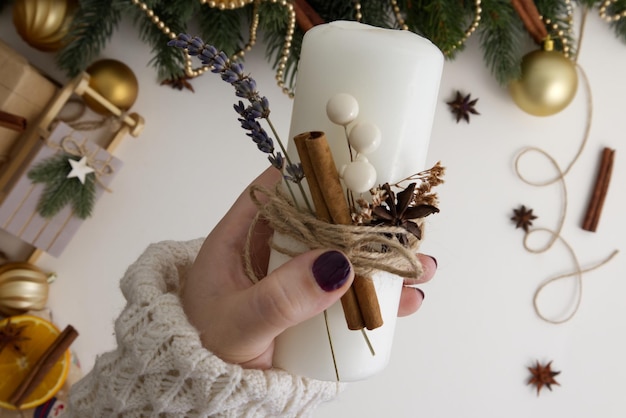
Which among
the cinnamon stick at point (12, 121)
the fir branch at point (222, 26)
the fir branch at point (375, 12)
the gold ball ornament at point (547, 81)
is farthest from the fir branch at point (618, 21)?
the cinnamon stick at point (12, 121)

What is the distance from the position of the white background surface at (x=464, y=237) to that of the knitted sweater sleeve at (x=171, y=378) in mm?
531

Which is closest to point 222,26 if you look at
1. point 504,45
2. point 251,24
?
point 251,24

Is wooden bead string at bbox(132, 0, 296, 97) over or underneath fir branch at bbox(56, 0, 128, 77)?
over

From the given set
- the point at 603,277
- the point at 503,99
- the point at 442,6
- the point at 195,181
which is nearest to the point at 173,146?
the point at 195,181

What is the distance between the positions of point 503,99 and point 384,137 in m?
0.77

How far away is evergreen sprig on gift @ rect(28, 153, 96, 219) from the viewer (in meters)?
1.00

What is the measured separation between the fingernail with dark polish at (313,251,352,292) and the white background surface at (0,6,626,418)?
0.71 meters

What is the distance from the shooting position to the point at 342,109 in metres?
0.44

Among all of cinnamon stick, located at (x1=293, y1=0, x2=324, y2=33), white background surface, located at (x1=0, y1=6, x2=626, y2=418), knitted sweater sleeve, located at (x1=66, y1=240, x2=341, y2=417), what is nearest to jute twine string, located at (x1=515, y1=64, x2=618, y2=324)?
white background surface, located at (x1=0, y1=6, x2=626, y2=418)

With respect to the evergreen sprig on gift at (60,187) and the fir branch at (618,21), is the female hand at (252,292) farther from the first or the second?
the fir branch at (618,21)

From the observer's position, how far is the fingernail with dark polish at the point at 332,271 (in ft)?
1.50

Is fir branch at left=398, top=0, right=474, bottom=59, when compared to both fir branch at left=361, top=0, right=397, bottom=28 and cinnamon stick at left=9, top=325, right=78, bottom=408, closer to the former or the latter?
fir branch at left=361, top=0, right=397, bottom=28

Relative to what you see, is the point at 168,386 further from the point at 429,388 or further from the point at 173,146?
the point at 429,388

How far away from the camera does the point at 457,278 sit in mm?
1174
